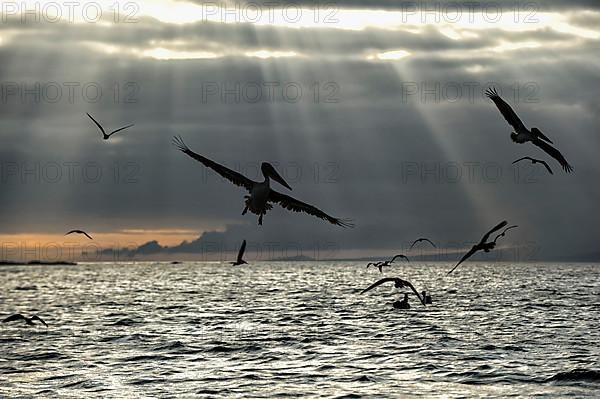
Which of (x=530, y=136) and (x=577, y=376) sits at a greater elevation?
(x=530, y=136)

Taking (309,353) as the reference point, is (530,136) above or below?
above

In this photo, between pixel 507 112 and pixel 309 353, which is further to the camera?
pixel 309 353

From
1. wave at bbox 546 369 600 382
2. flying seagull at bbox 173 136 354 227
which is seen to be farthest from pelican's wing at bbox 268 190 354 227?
wave at bbox 546 369 600 382

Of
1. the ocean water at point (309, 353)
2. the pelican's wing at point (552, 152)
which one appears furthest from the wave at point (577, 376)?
the pelican's wing at point (552, 152)

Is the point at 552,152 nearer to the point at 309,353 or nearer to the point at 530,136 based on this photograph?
the point at 530,136

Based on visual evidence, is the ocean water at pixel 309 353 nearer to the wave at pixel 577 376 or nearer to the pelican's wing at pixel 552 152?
the wave at pixel 577 376

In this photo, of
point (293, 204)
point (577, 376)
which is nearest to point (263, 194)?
point (293, 204)

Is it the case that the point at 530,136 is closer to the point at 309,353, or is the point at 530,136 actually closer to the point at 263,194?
the point at 263,194

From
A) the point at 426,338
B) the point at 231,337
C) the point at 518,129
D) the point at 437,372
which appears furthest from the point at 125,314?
the point at 518,129

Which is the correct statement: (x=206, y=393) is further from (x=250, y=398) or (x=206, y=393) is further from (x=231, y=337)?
(x=231, y=337)

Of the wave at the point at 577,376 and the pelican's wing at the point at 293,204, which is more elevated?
the pelican's wing at the point at 293,204

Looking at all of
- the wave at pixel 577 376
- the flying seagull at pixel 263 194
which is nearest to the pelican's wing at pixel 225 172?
the flying seagull at pixel 263 194

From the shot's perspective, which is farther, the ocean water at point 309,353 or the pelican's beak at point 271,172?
the ocean water at point 309,353

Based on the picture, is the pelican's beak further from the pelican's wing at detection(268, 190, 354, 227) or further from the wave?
the wave
